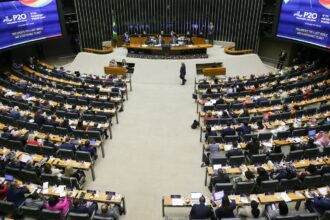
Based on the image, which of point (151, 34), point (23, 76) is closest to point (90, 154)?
point (23, 76)

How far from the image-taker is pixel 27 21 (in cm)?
2056

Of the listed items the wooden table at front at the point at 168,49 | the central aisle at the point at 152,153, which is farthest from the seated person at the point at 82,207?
the wooden table at front at the point at 168,49

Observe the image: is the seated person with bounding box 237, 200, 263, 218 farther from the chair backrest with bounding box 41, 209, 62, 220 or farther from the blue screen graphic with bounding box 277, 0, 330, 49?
the blue screen graphic with bounding box 277, 0, 330, 49

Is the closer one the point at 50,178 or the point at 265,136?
the point at 50,178

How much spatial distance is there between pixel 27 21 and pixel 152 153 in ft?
46.4

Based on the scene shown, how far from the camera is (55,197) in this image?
8.88 metres

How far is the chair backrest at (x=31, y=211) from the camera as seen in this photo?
865 cm

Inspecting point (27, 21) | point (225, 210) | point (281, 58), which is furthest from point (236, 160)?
point (27, 21)

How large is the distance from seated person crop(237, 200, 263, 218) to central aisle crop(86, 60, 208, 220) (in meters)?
1.63

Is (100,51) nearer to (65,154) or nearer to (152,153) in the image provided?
(152,153)

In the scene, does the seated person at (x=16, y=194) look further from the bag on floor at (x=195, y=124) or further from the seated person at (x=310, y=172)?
the seated person at (x=310, y=172)

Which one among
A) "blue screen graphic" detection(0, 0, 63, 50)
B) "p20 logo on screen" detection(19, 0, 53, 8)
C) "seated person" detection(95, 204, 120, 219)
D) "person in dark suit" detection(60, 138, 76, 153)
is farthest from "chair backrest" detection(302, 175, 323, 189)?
"p20 logo on screen" detection(19, 0, 53, 8)

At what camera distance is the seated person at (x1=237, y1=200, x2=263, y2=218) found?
863cm

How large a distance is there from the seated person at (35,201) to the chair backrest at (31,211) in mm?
142
